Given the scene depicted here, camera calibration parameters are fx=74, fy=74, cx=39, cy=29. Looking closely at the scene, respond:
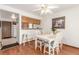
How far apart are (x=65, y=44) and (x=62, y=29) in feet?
2.31

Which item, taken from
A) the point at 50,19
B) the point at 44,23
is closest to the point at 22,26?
the point at 44,23

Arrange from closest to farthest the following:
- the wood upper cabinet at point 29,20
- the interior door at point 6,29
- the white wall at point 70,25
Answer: the white wall at point 70,25 → the interior door at point 6,29 → the wood upper cabinet at point 29,20

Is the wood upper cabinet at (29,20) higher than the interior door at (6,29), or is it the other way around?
the wood upper cabinet at (29,20)

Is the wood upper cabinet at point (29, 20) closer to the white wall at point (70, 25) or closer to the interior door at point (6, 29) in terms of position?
the white wall at point (70, 25)

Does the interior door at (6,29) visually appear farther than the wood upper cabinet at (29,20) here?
No

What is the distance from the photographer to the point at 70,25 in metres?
3.08

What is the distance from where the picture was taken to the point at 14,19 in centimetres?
344

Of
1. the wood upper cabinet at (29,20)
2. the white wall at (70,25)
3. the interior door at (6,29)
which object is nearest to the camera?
the white wall at (70,25)

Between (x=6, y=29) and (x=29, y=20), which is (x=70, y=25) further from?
(x=6, y=29)

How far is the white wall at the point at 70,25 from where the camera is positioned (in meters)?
2.79

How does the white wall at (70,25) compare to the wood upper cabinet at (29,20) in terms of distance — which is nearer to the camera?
the white wall at (70,25)

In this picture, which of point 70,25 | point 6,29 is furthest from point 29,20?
point 70,25

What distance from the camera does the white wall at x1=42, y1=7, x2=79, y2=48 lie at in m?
2.79

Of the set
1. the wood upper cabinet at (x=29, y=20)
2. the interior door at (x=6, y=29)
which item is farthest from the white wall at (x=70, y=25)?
the interior door at (x=6, y=29)
